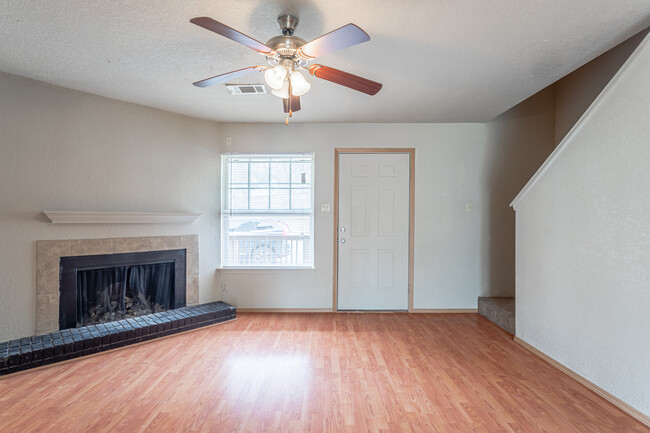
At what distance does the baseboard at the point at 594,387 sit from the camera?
202 centimetres

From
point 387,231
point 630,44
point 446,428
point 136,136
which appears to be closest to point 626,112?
point 630,44

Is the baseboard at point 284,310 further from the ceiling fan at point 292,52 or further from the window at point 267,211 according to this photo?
the ceiling fan at point 292,52

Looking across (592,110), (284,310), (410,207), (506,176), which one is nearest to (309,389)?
(284,310)

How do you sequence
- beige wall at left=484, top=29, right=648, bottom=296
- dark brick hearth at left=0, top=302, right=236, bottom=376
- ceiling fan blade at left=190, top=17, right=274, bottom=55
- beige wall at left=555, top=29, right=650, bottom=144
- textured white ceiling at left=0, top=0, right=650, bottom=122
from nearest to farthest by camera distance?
ceiling fan blade at left=190, top=17, right=274, bottom=55 < textured white ceiling at left=0, top=0, right=650, bottom=122 < dark brick hearth at left=0, top=302, right=236, bottom=376 < beige wall at left=555, top=29, right=650, bottom=144 < beige wall at left=484, top=29, right=648, bottom=296

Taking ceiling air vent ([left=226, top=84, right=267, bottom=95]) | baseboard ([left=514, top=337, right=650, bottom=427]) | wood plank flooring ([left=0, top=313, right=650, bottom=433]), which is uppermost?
ceiling air vent ([left=226, top=84, right=267, bottom=95])

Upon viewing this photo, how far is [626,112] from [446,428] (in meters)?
2.26

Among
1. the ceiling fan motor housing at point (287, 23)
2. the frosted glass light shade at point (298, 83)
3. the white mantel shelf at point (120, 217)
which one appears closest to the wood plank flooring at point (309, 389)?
the white mantel shelf at point (120, 217)

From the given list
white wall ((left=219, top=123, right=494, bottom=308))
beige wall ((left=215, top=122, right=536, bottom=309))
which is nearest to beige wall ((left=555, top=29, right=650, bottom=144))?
beige wall ((left=215, top=122, right=536, bottom=309))

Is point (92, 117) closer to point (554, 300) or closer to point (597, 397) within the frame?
point (554, 300)

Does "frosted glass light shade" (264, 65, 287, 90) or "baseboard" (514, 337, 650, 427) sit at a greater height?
"frosted glass light shade" (264, 65, 287, 90)

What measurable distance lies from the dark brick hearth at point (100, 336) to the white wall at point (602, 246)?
10.5ft

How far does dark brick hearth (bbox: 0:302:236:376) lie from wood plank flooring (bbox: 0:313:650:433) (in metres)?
0.09

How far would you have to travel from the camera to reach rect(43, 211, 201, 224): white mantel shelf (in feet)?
9.82

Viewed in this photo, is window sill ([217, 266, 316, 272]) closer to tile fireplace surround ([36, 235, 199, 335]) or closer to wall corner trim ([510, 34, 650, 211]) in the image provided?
tile fireplace surround ([36, 235, 199, 335])
